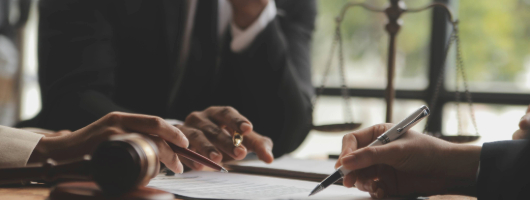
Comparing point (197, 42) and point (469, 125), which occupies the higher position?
point (197, 42)

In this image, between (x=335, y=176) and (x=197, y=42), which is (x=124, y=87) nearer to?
(x=197, y=42)

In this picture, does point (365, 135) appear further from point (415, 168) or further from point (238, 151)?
point (238, 151)

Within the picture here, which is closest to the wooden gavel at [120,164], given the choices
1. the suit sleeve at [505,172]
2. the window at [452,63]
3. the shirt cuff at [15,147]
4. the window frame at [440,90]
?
the shirt cuff at [15,147]

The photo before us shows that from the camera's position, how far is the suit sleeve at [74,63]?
4.23 feet

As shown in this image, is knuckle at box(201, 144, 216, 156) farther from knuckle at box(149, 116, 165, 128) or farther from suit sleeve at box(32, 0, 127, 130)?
suit sleeve at box(32, 0, 127, 130)

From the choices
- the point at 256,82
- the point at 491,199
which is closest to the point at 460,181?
the point at 491,199

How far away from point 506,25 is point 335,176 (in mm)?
2539

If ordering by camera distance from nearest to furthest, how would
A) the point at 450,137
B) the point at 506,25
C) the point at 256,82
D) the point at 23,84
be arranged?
the point at 450,137 → the point at 256,82 → the point at 506,25 → the point at 23,84

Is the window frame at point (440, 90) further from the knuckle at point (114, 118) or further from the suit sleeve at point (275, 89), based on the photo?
the knuckle at point (114, 118)

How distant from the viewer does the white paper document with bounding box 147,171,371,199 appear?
0.72 metres

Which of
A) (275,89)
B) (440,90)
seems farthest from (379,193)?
(440,90)

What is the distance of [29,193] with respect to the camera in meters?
0.73

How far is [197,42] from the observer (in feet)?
5.26

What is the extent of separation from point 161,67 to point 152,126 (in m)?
0.96
